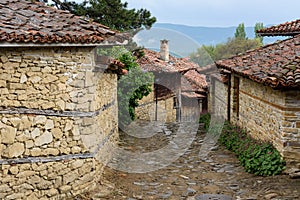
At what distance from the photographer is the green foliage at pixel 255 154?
28.7 feet

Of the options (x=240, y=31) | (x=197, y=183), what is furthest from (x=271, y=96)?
(x=240, y=31)

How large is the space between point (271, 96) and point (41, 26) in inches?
212

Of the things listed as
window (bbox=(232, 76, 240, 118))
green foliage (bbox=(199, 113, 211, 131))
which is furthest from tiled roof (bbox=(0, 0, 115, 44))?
green foliage (bbox=(199, 113, 211, 131))

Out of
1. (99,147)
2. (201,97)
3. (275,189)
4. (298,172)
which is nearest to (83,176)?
(99,147)

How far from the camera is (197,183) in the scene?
29.4 feet

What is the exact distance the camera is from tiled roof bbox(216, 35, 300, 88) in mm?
8148

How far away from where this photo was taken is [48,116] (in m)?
7.21

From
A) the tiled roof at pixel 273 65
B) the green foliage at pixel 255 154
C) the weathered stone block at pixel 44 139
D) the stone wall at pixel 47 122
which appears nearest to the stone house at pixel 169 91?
the tiled roof at pixel 273 65

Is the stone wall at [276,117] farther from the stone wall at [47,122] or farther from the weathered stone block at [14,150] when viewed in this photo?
the weathered stone block at [14,150]

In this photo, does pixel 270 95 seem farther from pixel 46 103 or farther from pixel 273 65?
pixel 46 103

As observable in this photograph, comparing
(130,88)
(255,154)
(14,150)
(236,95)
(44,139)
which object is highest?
(130,88)

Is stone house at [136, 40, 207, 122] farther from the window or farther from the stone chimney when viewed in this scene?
the window

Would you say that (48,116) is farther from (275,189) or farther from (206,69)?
(206,69)

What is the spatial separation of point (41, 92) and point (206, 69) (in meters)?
12.7
